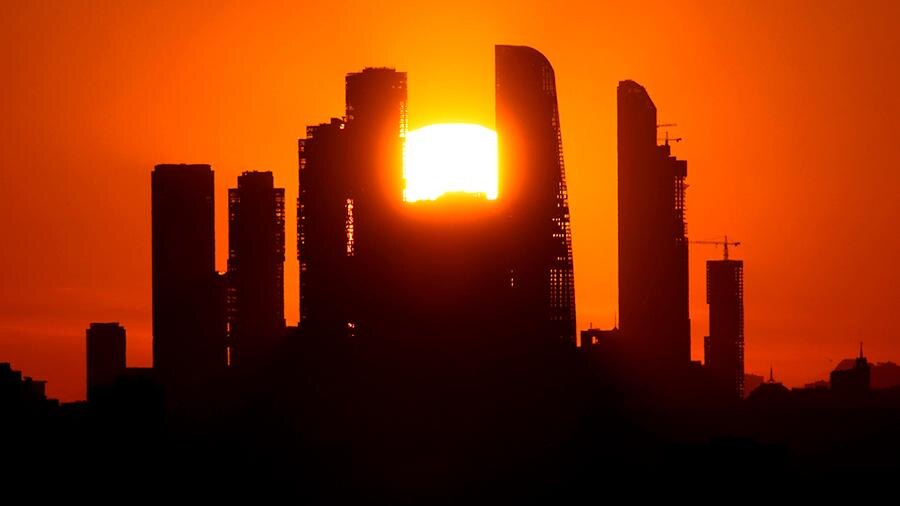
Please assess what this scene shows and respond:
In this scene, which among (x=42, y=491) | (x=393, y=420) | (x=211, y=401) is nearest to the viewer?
(x=42, y=491)

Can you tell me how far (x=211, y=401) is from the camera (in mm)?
191750

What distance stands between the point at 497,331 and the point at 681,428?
24.9 meters

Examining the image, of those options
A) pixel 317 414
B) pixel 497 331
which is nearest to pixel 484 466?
pixel 317 414

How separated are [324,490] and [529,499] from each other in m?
16.3

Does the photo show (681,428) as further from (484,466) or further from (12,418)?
(12,418)

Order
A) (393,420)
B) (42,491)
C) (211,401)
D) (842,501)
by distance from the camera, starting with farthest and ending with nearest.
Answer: (211,401) → (393,420) → (842,501) → (42,491)

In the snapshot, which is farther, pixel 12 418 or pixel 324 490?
pixel 12 418

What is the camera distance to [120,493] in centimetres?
16075

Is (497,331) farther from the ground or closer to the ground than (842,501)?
farther from the ground

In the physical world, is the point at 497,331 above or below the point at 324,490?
above

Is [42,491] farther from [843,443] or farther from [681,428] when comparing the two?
[843,443]

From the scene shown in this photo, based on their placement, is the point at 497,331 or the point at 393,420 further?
the point at 497,331

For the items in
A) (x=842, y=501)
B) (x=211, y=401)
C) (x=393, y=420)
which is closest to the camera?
(x=842, y=501)

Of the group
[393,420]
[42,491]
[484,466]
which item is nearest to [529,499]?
[484,466]
